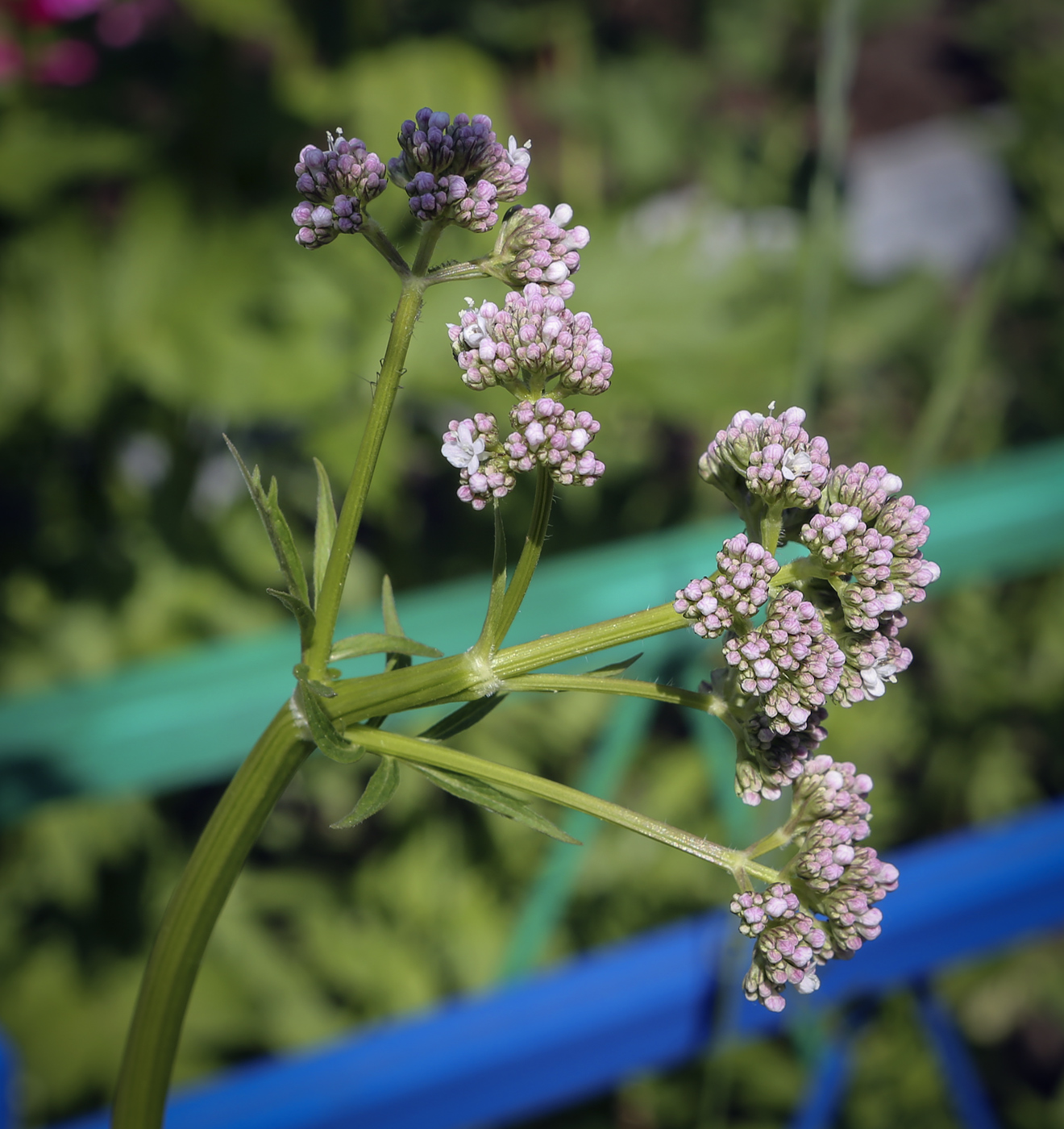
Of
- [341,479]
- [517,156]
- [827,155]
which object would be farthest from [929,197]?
[517,156]

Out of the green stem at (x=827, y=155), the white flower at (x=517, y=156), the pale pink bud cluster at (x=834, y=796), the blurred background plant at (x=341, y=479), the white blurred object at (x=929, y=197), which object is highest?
the white blurred object at (x=929, y=197)

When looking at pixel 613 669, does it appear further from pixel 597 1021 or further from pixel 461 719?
pixel 597 1021

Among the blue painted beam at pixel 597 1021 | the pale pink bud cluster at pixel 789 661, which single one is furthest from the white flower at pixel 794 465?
the blue painted beam at pixel 597 1021

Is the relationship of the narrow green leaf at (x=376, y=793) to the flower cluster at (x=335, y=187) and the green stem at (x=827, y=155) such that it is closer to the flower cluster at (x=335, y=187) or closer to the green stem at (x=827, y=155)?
the flower cluster at (x=335, y=187)

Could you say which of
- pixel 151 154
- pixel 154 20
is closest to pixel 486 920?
pixel 151 154

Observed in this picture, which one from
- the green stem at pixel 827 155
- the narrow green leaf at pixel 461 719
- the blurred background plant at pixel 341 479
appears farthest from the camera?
the blurred background plant at pixel 341 479

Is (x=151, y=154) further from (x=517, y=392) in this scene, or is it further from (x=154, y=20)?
(x=517, y=392)
